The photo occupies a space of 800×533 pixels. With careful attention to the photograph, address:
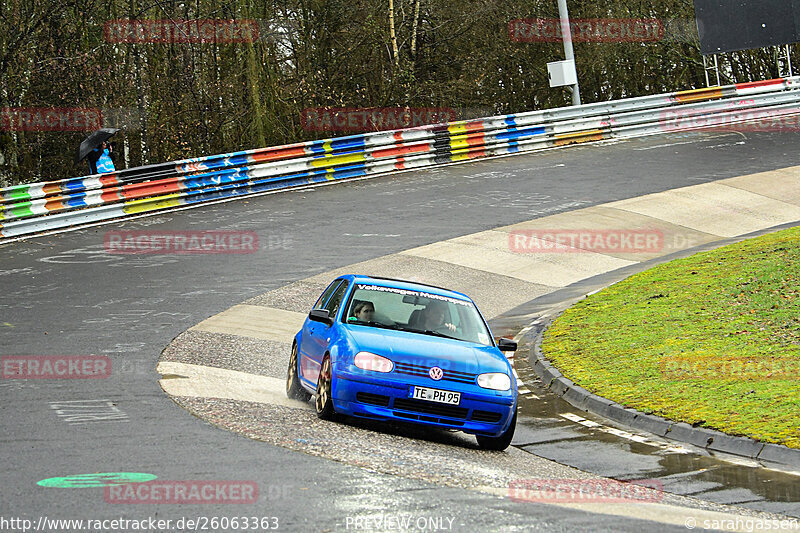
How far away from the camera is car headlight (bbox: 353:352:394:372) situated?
9.46m

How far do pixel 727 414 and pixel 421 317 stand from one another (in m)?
3.20

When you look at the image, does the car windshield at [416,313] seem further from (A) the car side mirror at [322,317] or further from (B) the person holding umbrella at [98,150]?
(B) the person holding umbrella at [98,150]

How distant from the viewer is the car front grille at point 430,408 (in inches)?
372

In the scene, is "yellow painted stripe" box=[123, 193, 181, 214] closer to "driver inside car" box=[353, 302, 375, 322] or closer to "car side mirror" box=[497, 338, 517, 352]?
"driver inside car" box=[353, 302, 375, 322]

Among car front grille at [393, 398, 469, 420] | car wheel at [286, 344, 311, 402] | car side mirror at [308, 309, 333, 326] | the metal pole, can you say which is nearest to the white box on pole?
the metal pole

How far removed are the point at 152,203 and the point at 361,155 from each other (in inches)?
239

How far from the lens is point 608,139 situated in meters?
31.4

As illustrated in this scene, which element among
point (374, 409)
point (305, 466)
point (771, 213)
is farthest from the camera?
point (771, 213)

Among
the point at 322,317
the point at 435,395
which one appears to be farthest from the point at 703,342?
the point at 322,317

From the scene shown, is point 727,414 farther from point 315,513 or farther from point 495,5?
point 495,5

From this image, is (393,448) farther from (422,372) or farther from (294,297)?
(294,297)

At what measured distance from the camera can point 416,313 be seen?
1070cm

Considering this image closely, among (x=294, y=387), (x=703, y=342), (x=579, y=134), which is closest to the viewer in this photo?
(x=294, y=387)

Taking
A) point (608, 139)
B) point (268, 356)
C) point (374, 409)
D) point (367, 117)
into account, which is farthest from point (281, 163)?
point (374, 409)
